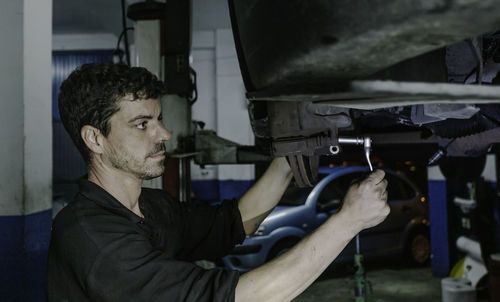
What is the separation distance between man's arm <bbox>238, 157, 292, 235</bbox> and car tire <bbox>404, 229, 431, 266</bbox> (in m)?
3.70

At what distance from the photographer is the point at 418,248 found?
4867mm

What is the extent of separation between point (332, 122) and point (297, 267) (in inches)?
17.1

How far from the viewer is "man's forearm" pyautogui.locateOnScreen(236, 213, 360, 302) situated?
102cm

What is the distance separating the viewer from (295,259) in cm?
105

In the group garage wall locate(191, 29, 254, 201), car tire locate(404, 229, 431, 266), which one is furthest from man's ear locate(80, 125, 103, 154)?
garage wall locate(191, 29, 254, 201)

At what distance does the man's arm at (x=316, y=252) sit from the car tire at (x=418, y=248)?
4038 mm

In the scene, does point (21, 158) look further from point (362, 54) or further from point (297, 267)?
point (362, 54)

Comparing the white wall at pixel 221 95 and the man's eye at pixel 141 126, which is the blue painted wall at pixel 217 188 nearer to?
the white wall at pixel 221 95

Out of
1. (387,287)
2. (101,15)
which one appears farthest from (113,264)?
(101,15)

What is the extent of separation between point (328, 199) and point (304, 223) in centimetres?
43

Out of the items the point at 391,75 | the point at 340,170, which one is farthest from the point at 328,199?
the point at 391,75

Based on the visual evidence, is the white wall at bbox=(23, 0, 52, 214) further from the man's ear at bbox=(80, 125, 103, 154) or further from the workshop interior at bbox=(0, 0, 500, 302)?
the man's ear at bbox=(80, 125, 103, 154)

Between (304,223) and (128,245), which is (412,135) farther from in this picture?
(304,223)

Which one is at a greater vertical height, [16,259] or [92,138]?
[92,138]
